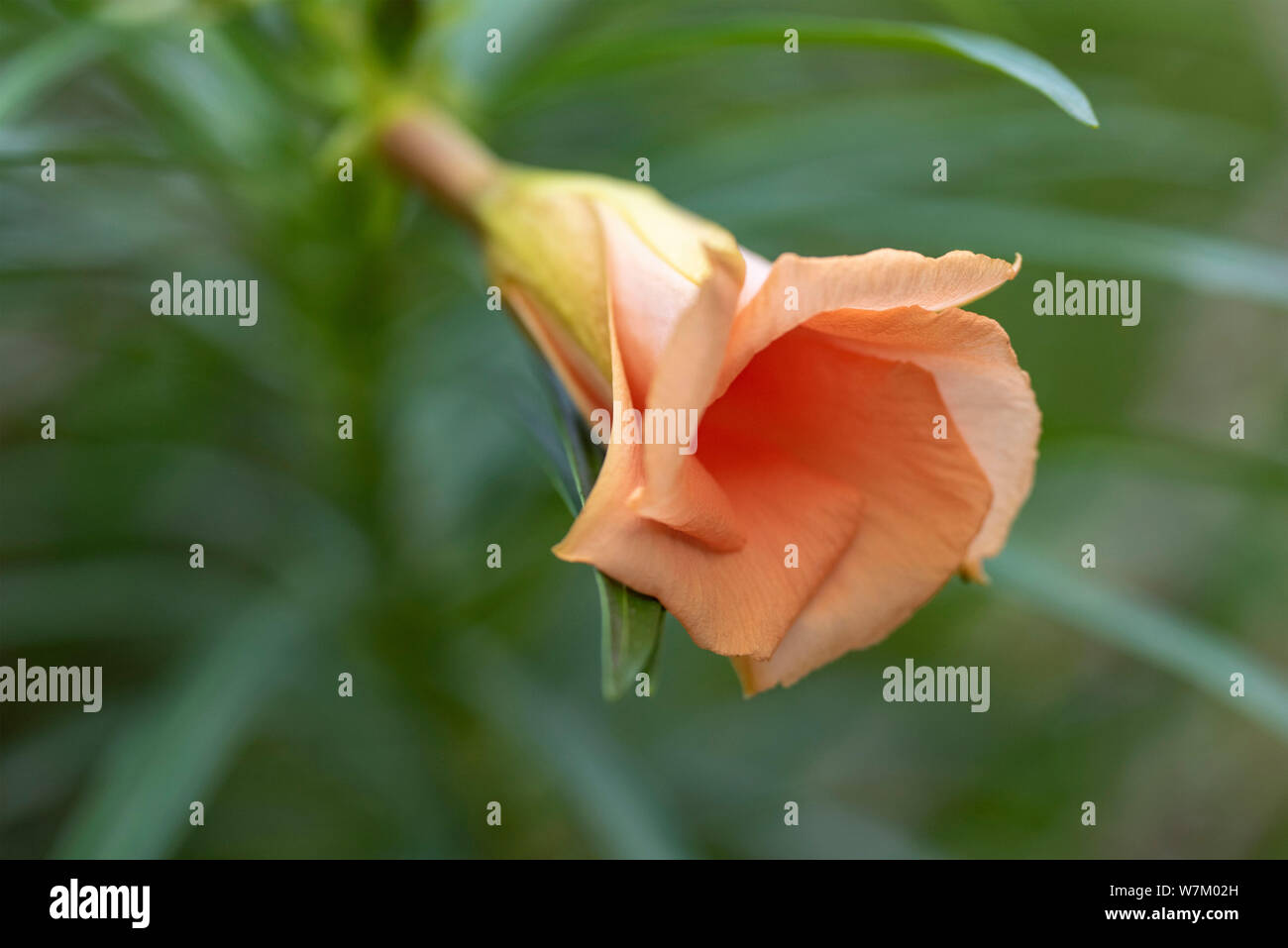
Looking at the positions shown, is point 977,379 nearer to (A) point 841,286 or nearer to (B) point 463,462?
(A) point 841,286

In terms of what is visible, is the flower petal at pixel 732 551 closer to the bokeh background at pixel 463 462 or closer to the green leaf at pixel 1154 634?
the bokeh background at pixel 463 462

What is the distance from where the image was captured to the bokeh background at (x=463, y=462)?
0.72 m

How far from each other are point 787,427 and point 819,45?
25cm

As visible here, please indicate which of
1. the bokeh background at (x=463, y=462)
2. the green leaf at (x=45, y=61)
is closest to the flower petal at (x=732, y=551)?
the bokeh background at (x=463, y=462)

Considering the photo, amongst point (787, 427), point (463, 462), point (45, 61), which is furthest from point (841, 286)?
point (463, 462)

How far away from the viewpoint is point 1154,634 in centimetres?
73

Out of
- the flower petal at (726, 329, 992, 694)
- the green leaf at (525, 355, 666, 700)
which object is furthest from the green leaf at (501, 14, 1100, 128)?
the green leaf at (525, 355, 666, 700)

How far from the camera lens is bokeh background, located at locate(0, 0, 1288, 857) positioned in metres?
0.72

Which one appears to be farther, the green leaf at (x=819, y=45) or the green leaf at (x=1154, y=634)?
the green leaf at (x=1154, y=634)

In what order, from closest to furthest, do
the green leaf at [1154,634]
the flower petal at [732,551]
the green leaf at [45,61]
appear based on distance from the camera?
the flower petal at [732,551] → the green leaf at [45,61] → the green leaf at [1154,634]

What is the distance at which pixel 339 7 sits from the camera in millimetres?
682

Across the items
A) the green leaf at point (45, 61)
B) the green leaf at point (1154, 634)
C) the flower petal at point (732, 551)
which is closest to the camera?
the flower petal at point (732, 551)

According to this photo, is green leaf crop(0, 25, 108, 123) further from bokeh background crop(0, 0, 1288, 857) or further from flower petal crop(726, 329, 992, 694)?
flower petal crop(726, 329, 992, 694)
